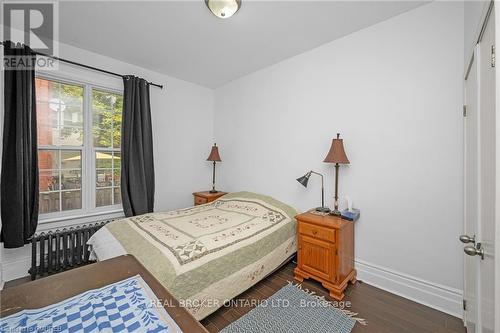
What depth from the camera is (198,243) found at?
1663 millimetres

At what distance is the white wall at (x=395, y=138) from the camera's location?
1.71 meters

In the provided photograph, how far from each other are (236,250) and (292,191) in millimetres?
1285

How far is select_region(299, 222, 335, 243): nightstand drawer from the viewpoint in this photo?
190cm

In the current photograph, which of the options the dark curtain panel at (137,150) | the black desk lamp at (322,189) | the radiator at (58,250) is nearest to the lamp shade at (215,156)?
the dark curtain panel at (137,150)

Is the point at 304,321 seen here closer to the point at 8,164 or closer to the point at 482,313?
the point at 482,313

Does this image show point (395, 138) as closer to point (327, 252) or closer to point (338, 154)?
point (338, 154)

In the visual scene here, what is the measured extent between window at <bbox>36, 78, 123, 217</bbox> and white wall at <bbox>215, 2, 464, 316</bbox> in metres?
2.43

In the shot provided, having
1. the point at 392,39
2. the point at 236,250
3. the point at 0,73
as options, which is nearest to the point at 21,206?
the point at 0,73

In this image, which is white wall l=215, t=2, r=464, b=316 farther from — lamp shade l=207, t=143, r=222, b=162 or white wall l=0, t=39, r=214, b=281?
white wall l=0, t=39, r=214, b=281

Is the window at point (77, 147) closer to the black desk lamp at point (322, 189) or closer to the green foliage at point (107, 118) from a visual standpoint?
the green foliage at point (107, 118)

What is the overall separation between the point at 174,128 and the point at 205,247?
94.1 inches

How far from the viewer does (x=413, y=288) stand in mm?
1828

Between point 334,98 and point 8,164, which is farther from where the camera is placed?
point 334,98

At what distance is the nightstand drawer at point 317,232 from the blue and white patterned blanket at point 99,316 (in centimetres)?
157
